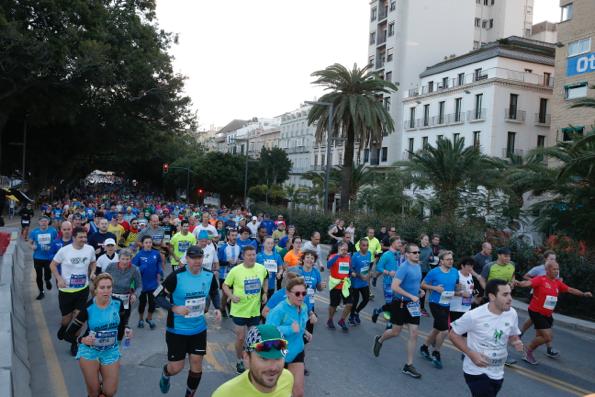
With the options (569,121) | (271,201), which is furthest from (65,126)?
(569,121)

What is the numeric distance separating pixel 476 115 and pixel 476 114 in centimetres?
8

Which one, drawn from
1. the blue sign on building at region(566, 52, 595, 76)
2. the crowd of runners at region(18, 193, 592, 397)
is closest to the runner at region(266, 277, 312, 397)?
the crowd of runners at region(18, 193, 592, 397)

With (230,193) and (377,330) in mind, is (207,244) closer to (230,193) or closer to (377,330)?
(377,330)

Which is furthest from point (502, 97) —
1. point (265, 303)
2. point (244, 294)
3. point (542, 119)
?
point (244, 294)

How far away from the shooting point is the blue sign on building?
30719 mm

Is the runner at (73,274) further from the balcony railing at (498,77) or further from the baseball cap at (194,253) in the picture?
the balcony railing at (498,77)

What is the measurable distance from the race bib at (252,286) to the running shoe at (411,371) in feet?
7.54

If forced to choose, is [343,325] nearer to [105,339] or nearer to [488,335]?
[488,335]

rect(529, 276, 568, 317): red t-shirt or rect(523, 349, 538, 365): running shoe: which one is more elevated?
rect(529, 276, 568, 317): red t-shirt

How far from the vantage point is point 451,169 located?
77.3 ft

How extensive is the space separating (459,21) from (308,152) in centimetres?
2834

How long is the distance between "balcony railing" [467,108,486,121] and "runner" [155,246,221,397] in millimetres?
38794

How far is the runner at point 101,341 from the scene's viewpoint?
5.09 metres

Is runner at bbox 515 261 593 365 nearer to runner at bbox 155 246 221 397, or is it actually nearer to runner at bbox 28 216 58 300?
runner at bbox 155 246 221 397
